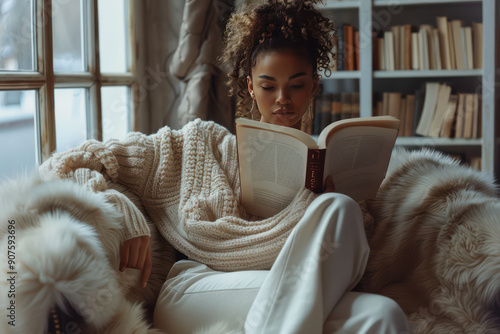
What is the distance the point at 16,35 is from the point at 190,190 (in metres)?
0.74

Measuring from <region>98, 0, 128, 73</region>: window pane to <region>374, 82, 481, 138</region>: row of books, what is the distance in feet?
4.35

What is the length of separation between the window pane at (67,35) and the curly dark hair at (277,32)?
0.65 m

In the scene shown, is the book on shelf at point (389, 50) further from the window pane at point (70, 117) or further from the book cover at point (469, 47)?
the window pane at point (70, 117)

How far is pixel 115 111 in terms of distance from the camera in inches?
88.7

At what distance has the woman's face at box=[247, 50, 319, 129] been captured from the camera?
1.31 meters

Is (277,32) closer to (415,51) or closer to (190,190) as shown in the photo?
(190,190)

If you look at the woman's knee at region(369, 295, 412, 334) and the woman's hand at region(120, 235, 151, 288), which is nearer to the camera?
Answer: the woman's knee at region(369, 295, 412, 334)

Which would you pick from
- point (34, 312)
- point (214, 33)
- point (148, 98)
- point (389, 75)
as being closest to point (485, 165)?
point (389, 75)

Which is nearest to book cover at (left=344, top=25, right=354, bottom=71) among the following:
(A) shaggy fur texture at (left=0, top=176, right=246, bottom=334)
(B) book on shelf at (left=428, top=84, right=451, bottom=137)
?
(B) book on shelf at (left=428, top=84, right=451, bottom=137)

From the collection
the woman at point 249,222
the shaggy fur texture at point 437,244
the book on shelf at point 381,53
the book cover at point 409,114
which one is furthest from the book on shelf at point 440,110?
the woman at point 249,222

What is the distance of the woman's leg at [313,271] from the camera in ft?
3.04

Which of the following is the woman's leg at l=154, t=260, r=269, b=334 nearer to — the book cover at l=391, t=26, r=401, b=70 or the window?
the window

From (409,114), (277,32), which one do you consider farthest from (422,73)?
(277,32)

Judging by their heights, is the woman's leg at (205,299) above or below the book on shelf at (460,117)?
below
